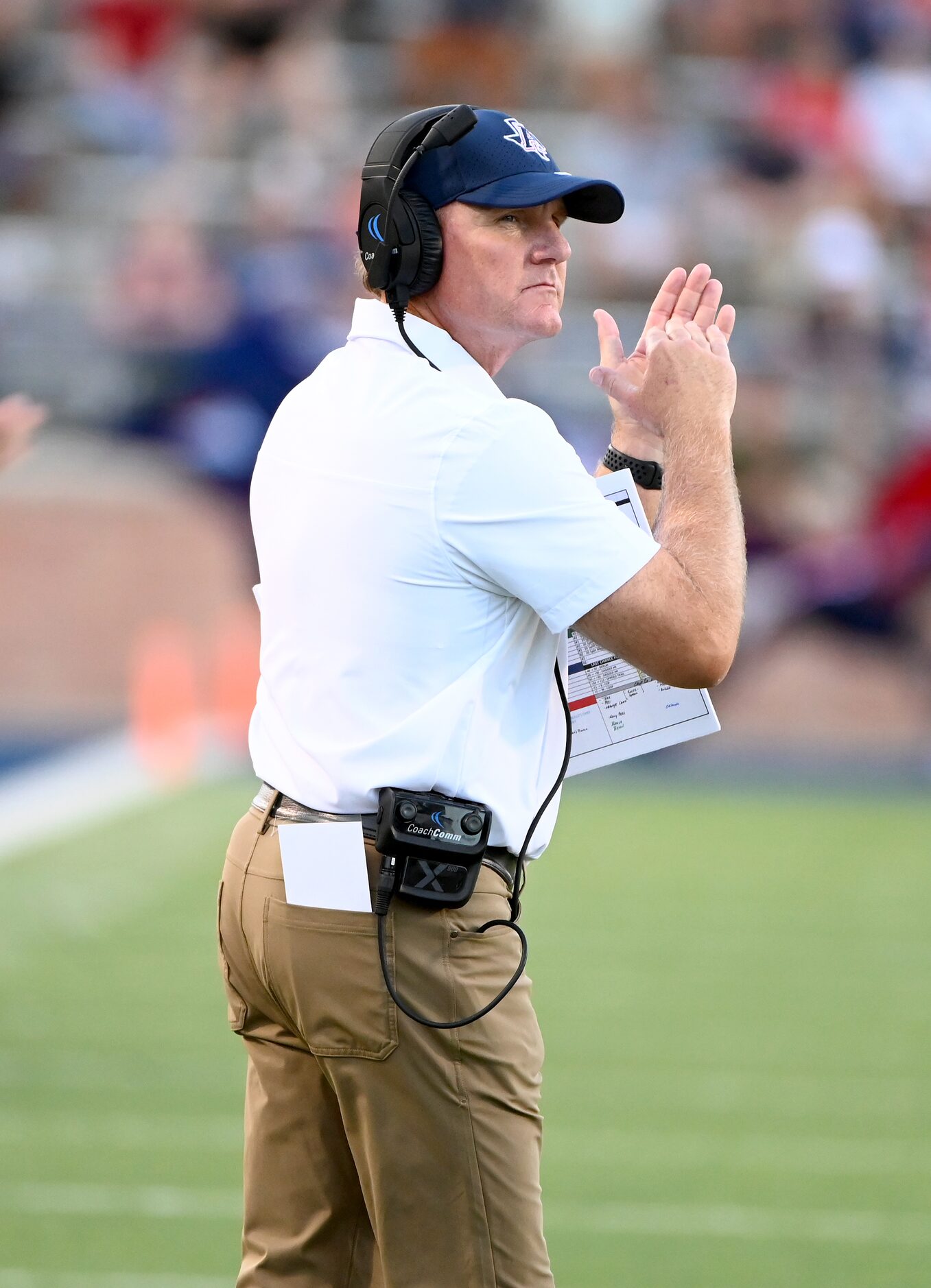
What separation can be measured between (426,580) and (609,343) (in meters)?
0.75

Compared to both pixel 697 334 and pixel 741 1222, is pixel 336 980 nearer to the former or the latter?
pixel 697 334

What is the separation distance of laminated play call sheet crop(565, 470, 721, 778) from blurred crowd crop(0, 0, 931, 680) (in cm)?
1037

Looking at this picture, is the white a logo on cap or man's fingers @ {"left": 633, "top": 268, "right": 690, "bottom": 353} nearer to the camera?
the white a logo on cap

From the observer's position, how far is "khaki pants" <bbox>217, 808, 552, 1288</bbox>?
8.61 feet

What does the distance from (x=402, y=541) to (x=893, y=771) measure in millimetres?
10957

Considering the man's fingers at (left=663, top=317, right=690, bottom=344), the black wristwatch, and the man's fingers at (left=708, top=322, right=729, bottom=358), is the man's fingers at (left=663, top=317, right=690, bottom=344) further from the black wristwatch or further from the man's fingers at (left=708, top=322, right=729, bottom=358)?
the black wristwatch

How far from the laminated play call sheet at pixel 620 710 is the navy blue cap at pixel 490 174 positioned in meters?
0.48

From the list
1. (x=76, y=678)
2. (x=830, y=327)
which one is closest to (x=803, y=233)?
(x=830, y=327)

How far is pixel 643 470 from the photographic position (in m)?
3.12

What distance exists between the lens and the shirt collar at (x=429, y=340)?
9.07 feet

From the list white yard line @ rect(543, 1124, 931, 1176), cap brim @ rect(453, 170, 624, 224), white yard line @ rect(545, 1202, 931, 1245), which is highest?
cap brim @ rect(453, 170, 624, 224)

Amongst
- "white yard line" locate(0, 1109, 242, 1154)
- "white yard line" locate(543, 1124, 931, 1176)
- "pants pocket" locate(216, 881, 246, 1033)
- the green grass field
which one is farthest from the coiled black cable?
"white yard line" locate(0, 1109, 242, 1154)

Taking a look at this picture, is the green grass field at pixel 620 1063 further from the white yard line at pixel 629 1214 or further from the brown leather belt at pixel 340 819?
the brown leather belt at pixel 340 819

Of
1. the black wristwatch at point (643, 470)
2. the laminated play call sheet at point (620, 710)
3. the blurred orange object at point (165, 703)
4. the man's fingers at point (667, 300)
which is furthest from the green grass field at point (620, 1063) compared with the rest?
the man's fingers at point (667, 300)
